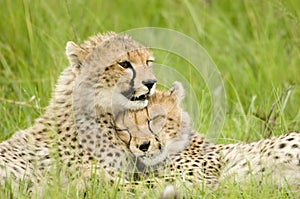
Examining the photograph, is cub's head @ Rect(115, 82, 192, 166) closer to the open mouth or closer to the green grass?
the open mouth

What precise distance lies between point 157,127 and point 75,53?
0.62 metres

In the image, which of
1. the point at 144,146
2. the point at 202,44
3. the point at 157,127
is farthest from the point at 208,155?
the point at 202,44

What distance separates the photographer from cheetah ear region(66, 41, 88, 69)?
4.74 m

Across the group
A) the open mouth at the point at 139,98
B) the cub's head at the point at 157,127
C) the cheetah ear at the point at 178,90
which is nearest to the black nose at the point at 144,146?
the cub's head at the point at 157,127

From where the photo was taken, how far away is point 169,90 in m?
4.98

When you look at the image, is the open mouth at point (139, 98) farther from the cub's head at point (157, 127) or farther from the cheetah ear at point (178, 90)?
the cheetah ear at point (178, 90)

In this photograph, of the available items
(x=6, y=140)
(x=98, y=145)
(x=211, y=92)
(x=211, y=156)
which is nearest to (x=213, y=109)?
(x=211, y=92)

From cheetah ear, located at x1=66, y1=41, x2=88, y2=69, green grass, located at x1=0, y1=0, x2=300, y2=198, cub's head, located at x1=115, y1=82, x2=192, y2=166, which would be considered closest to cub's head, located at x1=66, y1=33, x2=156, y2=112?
cheetah ear, located at x1=66, y1=41, x2=88, y2=69

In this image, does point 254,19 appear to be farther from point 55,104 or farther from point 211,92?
point 55,104

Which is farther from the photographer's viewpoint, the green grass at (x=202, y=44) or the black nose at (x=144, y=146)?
the green grass at (x=202, y=44)

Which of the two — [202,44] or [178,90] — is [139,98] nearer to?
[178,90]

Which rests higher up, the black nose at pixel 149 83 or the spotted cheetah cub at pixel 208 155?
the black nose at pixel 149 83

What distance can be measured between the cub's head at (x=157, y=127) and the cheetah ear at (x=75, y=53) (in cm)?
41

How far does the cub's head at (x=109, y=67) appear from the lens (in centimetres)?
468
